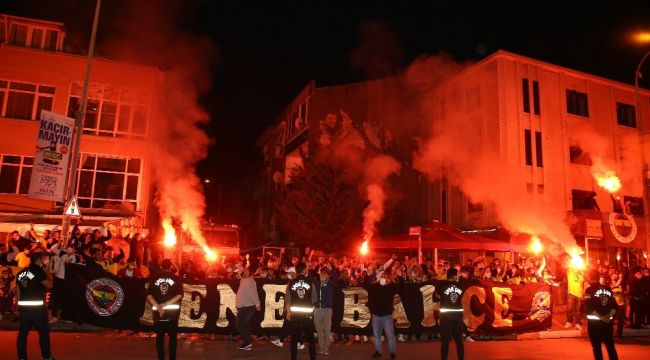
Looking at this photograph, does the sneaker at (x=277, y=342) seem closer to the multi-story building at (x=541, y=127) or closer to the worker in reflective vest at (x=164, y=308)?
the worker in reflective vest at (x=164, y=308)

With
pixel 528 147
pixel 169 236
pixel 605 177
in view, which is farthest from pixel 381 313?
pixel 605 177

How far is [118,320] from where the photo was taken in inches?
432

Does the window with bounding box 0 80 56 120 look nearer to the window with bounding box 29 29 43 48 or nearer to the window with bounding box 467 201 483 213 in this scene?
the window with bounding box 29 29 43 48

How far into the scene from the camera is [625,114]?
92.9 feet

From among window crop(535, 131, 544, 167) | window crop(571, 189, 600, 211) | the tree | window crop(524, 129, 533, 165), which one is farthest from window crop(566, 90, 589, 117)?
the tree

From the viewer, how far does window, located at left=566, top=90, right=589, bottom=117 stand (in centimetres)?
2673

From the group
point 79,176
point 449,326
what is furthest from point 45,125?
point 449,326

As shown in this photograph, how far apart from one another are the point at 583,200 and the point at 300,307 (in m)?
21.9

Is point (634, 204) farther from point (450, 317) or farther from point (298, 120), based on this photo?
point (450, 317)

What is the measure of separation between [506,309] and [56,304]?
1123 cm

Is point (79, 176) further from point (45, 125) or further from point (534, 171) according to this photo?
point (534, 171)

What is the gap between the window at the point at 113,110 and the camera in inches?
924

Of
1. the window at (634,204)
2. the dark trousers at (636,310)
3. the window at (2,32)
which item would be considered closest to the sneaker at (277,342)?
the dark trousers at (636,310)

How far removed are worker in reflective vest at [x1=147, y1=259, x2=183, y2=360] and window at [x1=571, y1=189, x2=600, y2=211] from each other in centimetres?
2328
